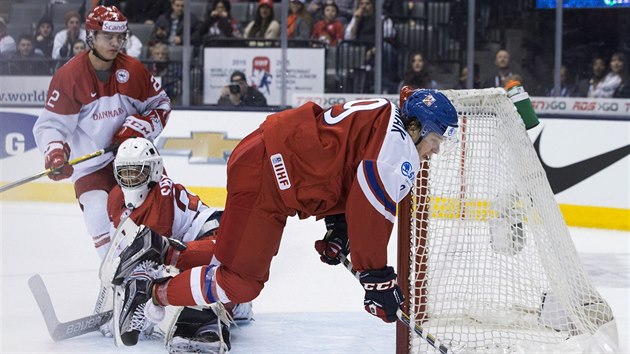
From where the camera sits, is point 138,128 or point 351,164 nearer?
point 351,164

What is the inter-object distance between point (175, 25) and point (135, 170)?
379 cm

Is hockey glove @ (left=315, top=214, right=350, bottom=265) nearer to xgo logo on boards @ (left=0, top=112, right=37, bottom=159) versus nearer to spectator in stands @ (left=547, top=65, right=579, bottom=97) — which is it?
spectator in stands @ (left=547, top=65, right=579, bottom=97)

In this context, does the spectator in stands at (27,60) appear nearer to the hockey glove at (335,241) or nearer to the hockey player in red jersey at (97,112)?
the hockey player in red jersey at (97,112)

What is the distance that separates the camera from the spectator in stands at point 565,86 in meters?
6.90

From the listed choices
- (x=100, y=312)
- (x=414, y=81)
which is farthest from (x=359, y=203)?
(x=414, y=81)

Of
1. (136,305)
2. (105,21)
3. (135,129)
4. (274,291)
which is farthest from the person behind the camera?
(274,291)

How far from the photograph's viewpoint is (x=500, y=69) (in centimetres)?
702

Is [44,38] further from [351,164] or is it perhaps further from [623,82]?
[351,164]

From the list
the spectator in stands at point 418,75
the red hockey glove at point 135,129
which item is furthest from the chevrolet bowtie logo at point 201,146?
the red hockey glove at point 135,129

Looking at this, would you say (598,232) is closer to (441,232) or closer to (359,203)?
(441,232)

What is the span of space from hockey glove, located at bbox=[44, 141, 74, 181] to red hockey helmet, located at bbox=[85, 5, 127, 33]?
18.4 inches

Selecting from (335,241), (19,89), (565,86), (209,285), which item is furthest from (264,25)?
(209,285)

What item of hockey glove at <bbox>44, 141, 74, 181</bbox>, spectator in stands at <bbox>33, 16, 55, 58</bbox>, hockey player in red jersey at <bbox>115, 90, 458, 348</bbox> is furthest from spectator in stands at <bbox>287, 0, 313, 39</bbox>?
hockey player in red jersey at <bbox>115, 90, 458, 348</bbox>

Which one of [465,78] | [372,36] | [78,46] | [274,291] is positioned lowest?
[274,291]
